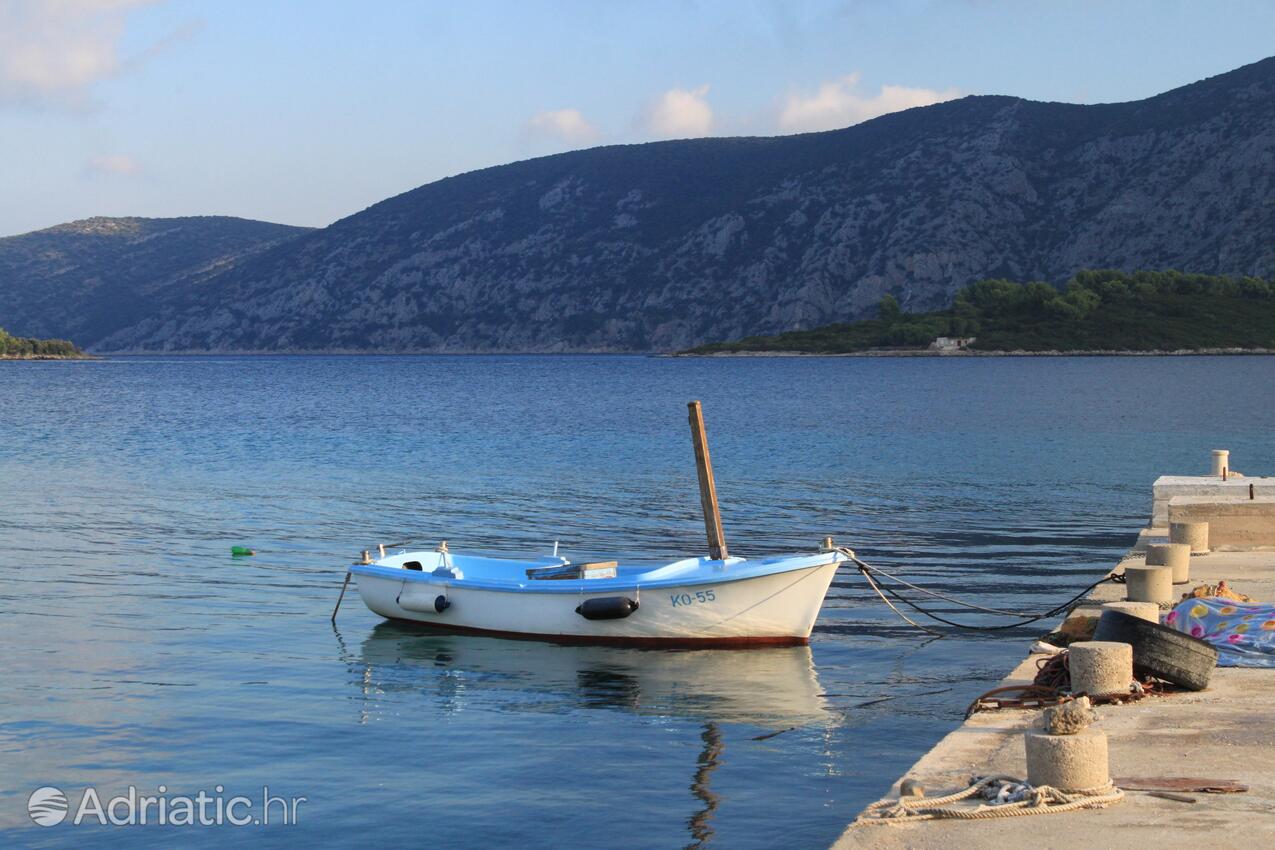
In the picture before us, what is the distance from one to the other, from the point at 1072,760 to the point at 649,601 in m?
10.8

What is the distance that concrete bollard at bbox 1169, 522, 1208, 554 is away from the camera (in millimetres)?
22594

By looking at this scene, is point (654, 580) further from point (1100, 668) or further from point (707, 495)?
point (1100, 668)

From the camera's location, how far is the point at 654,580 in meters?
19.8

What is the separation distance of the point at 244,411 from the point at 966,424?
49057mm

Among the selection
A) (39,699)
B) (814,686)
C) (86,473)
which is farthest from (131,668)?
(86,473)

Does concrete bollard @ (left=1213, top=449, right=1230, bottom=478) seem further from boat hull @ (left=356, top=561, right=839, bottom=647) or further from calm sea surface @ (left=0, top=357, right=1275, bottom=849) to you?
boat hull @ (left=356, top=561, right=839, bottom=647)

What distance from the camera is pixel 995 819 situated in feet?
30.0

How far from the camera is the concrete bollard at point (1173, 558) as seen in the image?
18922 mm

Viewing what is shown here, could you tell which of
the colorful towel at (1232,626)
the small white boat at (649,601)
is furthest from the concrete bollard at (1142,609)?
the small white boat at (649,601)

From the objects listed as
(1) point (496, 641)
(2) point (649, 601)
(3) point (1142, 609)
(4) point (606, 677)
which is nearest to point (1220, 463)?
(2) point (649, 601)

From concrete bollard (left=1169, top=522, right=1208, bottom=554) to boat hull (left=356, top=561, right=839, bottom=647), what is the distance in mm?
6895

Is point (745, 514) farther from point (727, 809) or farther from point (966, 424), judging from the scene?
point (966, 424)

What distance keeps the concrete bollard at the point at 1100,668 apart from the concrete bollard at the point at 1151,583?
5.16m

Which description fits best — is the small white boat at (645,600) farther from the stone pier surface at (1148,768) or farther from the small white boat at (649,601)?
the stone pier surface at (1148,768)
